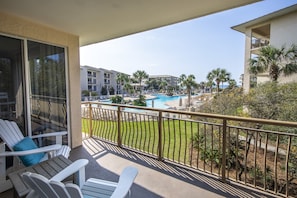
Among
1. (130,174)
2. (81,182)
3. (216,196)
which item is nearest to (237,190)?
(216,196)

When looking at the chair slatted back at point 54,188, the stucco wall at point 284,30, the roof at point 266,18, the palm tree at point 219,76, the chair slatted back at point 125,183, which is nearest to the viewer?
the chair slatted back at point 54,188

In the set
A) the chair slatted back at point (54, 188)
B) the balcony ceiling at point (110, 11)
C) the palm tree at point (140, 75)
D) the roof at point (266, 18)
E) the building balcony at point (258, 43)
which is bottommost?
the chair slatted back at point (54, 188)

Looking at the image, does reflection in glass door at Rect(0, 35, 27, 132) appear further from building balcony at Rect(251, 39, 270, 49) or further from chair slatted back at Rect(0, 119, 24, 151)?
building balcony at Rect(251, 39, 270, 49)

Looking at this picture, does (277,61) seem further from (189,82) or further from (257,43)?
(189,82)

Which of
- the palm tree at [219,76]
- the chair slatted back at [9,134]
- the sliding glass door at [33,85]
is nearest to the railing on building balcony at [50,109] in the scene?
the sliding glass door at [33,85]

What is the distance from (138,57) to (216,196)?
33.6m

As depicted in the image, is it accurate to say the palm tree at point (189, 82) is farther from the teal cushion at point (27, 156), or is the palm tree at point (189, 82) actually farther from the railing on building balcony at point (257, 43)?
the teal cushion at point (27, 156)

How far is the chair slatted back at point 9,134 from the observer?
213cm

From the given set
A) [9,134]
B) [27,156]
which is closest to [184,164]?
[27,156]

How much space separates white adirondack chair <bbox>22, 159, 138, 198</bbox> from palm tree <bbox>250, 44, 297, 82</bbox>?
12377mm

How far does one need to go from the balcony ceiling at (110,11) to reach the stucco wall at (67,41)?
13cm

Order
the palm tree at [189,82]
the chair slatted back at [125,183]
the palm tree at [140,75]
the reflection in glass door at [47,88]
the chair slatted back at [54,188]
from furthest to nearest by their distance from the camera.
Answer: the palm tree at [140,75], the palm tree at [189,82], the reflection in glass door at [47,88], the chair slatted back at [125,183], the chair slatted back at [54,188]

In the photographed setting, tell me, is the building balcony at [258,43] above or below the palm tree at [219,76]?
above

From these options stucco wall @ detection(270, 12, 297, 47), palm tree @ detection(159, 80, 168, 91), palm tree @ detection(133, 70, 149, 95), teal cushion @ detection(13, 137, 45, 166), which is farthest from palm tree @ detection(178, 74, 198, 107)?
teal cushion @ detection(13, 137, 45, 166)
